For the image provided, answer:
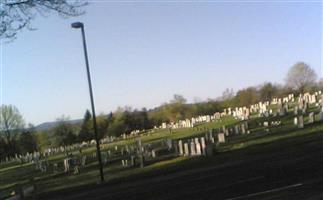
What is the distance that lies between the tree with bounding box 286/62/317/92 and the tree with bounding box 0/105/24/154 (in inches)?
2287

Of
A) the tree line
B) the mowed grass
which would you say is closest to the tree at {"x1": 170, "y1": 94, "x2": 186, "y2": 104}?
the tree line

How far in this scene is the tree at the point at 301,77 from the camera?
117 meters

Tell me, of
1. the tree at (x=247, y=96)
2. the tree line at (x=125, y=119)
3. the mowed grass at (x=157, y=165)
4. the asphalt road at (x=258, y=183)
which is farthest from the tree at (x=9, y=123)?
the asphalt road at (x=258, y=183)

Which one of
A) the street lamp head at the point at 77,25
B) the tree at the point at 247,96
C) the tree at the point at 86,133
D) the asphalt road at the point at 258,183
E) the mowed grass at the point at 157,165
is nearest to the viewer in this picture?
the asphalt road at the point at 258,183

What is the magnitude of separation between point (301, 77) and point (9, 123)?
208ft

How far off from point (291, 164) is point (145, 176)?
8.08 meters

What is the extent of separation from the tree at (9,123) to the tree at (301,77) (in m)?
58.1

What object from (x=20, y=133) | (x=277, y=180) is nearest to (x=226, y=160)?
(x=277, y=180)

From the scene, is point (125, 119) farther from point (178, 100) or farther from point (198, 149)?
point (198, 149)

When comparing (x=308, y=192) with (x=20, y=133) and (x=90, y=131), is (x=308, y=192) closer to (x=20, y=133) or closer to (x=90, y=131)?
(x=90, y=131)

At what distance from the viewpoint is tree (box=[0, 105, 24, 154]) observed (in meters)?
121

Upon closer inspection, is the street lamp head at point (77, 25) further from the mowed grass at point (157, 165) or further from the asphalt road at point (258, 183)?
the asphalt road at point (258, 183)

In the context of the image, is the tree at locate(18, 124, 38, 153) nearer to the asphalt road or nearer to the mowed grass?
the mowed grass

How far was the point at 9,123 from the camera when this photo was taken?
127 meters
